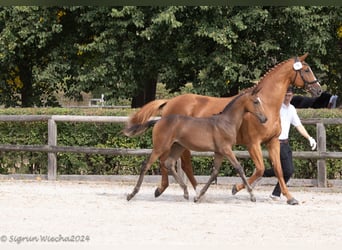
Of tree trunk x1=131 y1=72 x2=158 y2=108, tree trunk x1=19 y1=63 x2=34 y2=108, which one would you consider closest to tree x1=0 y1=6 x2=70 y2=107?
tree trunk x1=19 y1=63 x2=34 y2=108

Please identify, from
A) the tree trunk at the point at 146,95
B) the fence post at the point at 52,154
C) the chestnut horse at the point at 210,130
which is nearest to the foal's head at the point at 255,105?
the chestnut horse at the point at 210,130

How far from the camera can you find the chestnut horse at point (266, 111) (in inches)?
418

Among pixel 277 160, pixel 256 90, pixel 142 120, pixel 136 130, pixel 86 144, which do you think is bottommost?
pixel 86 144

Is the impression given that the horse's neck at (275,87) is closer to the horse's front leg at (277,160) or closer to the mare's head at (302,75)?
the mare's head at (302,75)

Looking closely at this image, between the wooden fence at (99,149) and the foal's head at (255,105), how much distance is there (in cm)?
267

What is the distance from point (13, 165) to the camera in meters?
14.7

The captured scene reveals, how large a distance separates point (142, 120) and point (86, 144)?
3242 millimetres

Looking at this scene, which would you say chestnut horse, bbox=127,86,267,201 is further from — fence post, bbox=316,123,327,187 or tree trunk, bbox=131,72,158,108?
tree trunk, bbox=131,72,158,108

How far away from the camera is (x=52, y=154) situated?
14.1 meters

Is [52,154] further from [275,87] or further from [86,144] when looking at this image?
[275,87]

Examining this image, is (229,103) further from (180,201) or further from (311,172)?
(311,172)

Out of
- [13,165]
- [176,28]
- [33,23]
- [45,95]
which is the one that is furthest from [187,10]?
[45,95]

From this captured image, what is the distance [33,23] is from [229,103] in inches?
374

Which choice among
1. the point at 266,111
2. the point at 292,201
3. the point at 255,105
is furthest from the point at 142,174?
the point at 292,201
